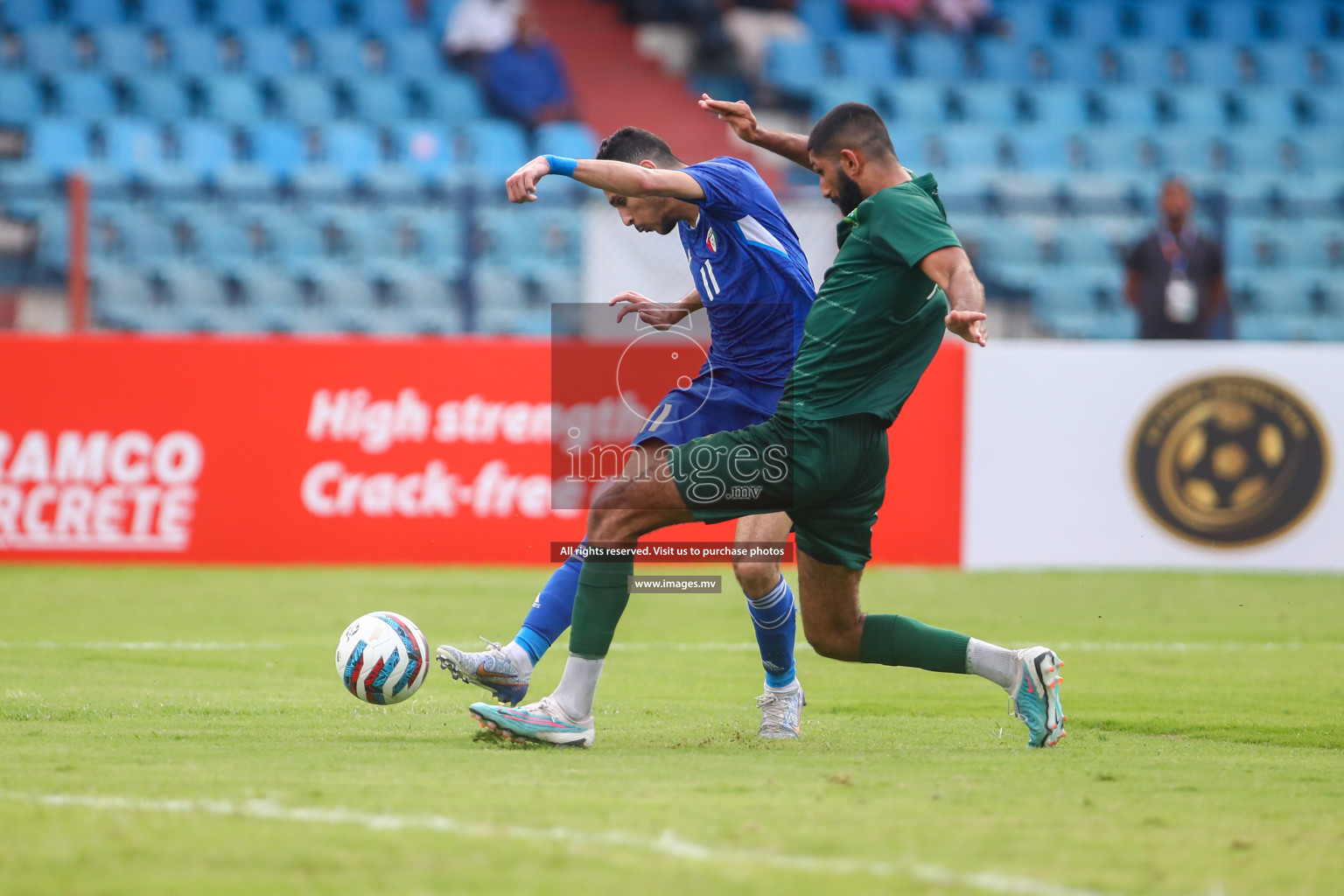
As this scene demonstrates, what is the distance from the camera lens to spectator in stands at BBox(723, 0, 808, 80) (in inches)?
736

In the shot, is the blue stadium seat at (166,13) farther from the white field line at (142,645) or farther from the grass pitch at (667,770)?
the white field line at (142,645)

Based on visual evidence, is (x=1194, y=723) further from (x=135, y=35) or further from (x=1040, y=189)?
(x=135, y=35)

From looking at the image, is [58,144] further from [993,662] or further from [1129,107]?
[993,662]

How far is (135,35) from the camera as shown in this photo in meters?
16.5

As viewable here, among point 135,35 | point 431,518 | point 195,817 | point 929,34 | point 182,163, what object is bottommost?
point 195,817

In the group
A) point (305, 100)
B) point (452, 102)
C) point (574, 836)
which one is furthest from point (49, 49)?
point (574, 836)

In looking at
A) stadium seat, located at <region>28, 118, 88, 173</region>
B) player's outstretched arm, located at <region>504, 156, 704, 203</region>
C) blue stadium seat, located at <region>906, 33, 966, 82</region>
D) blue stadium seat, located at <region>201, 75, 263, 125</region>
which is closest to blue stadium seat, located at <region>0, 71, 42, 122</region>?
stadium seat, located at <region>28, 118, 88, 173</region>

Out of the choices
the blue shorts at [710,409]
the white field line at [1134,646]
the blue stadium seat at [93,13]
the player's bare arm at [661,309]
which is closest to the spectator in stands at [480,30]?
the blue stadium seat at [93,13]

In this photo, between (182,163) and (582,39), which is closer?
(182,163)

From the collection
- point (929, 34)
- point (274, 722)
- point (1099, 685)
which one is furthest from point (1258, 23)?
point (274, 722)

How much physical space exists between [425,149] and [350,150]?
77cm

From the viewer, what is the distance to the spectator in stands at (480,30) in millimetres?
17359

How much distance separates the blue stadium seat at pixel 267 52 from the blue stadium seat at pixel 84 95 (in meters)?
1.59

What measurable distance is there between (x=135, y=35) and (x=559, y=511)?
334 inches
